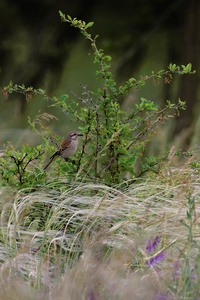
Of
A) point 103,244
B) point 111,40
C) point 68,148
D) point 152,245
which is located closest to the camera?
point 152,245

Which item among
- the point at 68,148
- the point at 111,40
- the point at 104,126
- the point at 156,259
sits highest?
the point at 111,40

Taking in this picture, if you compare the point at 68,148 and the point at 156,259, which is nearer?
the point at 156,259

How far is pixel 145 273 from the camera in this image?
350 cm

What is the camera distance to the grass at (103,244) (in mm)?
3092

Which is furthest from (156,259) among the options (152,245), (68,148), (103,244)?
(68,148)

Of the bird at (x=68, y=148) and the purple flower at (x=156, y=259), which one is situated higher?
the bird at (x=68, y=148)

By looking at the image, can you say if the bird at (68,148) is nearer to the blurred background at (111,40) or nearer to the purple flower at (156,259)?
the purple flower at (156,259)

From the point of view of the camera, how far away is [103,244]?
3820 millimetres

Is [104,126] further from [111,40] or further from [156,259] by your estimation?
[111,40]

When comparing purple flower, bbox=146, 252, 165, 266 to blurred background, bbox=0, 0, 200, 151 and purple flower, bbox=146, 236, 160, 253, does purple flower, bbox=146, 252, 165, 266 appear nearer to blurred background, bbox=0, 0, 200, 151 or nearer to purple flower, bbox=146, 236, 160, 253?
purple flower, bbox=146, 236, 160, 253

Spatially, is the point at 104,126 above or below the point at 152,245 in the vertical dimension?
above

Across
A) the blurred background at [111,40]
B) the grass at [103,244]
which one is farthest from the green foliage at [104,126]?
the blurred background at [111,40]

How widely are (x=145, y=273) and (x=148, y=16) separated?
22.6 feet

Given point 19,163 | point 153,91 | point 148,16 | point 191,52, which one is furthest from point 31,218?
point 153,91
